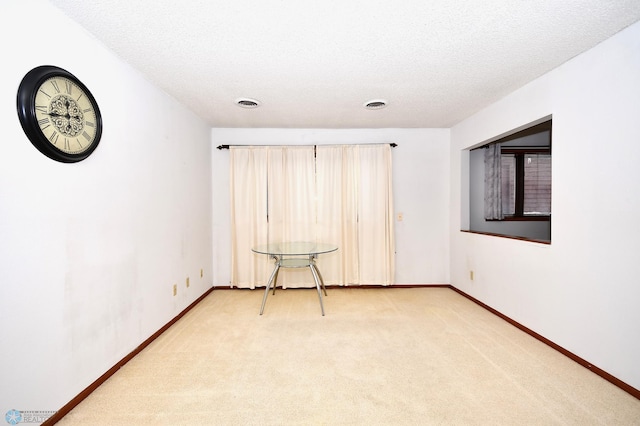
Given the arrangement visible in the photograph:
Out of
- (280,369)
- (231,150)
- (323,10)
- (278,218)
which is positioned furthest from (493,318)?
(231,150)

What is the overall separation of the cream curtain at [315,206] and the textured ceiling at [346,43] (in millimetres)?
1142

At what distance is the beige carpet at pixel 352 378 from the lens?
1.61 meters

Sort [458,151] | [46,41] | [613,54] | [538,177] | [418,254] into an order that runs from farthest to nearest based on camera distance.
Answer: [538,177], [418,254], [458,151], [613,54], [46,41]

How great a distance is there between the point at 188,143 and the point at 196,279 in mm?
1713

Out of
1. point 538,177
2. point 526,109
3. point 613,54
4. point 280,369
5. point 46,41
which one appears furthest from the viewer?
point 538,177

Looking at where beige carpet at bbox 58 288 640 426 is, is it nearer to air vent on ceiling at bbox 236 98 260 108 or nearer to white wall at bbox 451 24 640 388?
white wall at bbox 451 24 640 388

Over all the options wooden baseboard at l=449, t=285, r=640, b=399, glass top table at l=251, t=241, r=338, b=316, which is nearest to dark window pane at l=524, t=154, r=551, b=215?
wooden baseboard at l=449, t=285, r=640, b=399

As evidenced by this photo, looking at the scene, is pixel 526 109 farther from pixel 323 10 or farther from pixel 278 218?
pixel 278 218

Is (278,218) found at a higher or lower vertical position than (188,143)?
lower

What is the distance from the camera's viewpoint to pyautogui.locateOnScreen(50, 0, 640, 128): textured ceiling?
5.26ft

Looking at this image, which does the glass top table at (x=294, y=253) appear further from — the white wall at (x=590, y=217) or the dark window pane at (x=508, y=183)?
the dark window pane at (x=508, y=183)

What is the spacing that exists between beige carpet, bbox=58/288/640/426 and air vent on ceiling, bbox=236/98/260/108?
239 centimetres

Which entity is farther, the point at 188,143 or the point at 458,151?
the point at 458,151

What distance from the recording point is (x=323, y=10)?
1608 mm
